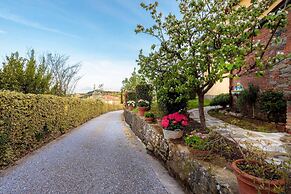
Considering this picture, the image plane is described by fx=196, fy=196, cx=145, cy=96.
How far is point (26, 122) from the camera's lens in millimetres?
6152

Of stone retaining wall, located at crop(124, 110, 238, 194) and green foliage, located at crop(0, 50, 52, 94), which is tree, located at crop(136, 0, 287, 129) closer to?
stone retaining wall, located at crop(124, 110, 238, 194)

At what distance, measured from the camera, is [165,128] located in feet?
18.0

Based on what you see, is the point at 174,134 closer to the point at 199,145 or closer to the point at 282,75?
the point at 199,145

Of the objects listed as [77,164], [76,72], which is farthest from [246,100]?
[76,72]

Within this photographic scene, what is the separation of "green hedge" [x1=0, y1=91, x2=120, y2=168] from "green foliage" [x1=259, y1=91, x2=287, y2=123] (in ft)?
26.3

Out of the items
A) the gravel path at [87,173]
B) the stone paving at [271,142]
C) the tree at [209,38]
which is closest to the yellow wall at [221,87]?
the stone paving at [271,142]

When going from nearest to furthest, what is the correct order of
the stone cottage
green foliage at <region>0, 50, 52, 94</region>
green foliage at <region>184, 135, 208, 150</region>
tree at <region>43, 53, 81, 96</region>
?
1. green foliage at <region>184, 135, 208, 150</region>
2. the stone cottage
3. green foliage at <region>0, 50, 52, 94</region>
4. tree at <region>43, 53, 81, 96</region>

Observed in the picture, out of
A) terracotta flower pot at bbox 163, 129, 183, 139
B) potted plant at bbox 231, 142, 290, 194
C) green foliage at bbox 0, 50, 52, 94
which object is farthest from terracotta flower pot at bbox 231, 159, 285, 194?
green foliage at bbox 0, 50, 52, 94

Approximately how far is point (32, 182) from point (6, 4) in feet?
29.3

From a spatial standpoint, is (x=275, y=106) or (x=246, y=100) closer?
(x=275, y=106)

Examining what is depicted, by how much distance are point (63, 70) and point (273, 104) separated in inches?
898

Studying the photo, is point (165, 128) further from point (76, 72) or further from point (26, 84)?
point (76, 72)

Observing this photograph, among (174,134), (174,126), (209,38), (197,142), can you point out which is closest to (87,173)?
(174,134)

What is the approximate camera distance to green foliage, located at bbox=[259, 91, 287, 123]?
21.6 ft
